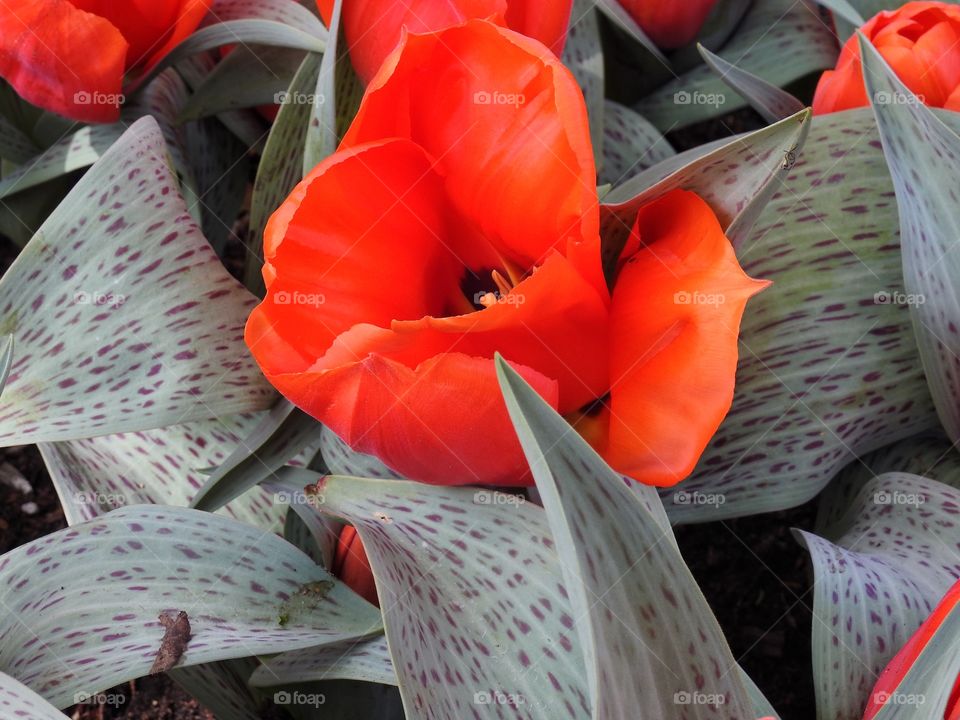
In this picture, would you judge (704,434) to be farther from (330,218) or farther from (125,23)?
(125,23)

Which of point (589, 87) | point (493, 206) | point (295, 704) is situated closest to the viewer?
point (493, 206)

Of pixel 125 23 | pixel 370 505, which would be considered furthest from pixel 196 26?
pixel 370 505

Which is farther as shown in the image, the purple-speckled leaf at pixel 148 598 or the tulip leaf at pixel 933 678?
the purple-speckled leaf at pixel 148 598

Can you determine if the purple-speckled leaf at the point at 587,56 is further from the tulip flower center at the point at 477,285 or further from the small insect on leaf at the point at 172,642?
the small insect on leaf at the point at 172,642

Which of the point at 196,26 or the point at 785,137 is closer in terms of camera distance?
the point at 785,137

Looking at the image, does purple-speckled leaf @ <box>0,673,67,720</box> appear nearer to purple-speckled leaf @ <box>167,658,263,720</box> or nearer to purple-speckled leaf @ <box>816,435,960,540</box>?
purple-speckled leaf @ <box>167,658,263,720</box>

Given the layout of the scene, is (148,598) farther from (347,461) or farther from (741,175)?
(741,175)

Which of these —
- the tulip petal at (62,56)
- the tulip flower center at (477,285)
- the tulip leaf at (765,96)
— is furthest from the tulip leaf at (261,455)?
the tulip leaf at (765,96)

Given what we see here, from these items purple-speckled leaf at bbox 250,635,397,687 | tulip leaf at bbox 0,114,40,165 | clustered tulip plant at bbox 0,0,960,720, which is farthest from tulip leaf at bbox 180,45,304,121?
purple-speckled leaf at bbox 250,635,397,687

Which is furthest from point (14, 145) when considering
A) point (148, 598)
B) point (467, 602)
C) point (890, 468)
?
point (890, 468)
